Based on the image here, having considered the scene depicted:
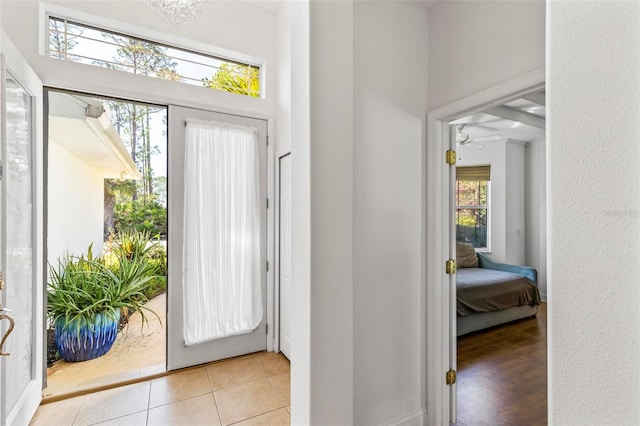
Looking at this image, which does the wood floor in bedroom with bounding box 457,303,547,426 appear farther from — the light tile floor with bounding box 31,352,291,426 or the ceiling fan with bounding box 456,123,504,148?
the ceiling fan with bounding box 456,123,504,148

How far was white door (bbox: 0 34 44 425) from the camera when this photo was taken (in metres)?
1.61

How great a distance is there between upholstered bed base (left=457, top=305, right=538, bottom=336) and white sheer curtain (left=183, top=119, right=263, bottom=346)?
7.77ft

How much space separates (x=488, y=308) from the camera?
3648 millimetres

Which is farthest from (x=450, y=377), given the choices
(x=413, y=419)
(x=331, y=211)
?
(x=331, y=211)

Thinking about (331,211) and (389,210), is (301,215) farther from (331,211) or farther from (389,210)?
(389,210)

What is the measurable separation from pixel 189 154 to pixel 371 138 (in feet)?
5.65

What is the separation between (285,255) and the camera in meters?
2.89

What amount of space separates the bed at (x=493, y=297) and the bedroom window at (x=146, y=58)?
3.32m

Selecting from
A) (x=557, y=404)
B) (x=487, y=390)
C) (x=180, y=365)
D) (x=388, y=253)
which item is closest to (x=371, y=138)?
(x=388, y=253)

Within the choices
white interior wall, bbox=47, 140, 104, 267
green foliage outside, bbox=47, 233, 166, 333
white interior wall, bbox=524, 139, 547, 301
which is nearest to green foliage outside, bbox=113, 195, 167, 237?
white interior wall, bbox=47, 140, 104, 267

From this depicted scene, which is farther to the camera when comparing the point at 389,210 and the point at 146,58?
the point at 146,58

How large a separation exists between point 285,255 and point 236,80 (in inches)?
71.3

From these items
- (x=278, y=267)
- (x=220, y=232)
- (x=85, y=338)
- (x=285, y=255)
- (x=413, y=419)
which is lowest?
(x=413, y=419)

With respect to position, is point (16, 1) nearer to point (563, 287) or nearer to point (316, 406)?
point (316, 406)
